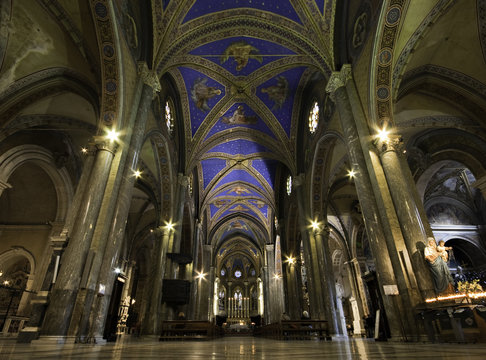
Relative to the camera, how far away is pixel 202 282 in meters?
24.0

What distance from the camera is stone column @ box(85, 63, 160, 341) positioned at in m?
5.63

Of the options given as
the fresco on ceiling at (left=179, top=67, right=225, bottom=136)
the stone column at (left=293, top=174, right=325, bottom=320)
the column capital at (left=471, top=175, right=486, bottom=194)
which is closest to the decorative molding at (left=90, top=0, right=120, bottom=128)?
the fresco on ceiling at (left=179, top=67, right=225, bottom=136)

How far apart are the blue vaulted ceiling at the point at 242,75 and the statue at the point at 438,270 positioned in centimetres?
700

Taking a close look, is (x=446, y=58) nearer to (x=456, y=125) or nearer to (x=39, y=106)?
(x=456, y=125)

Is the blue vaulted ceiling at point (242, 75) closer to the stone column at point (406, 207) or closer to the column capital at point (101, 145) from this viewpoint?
the column capital at point (101, 145)

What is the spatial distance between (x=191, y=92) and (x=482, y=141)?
1265 centimetres

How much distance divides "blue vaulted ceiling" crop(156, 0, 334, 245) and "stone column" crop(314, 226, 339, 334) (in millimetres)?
4267

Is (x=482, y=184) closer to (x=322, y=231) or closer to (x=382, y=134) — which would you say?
(x=322, y=231)

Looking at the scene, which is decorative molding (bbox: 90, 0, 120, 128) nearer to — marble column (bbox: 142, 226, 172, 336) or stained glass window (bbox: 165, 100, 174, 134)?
stained glass window (bbox: 165, 100, 174, 134)

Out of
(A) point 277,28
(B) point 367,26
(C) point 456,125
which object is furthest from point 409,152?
(A) point 277,28

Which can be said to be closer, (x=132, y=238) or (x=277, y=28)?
(x=277, y=28)

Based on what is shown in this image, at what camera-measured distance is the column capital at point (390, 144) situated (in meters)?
7.00

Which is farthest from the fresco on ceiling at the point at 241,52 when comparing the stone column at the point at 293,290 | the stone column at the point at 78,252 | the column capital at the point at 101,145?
the stone column at the point at 293,290

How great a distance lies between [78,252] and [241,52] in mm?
10306
